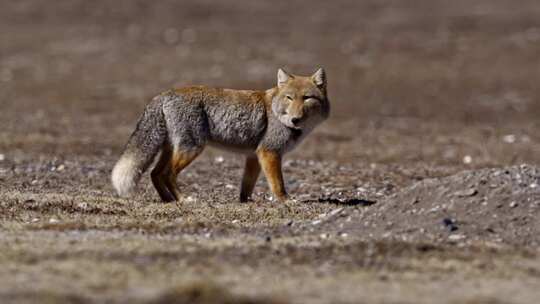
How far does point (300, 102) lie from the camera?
46.8ft

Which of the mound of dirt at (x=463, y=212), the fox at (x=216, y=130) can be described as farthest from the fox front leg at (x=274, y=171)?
the mound of dirt at (x=463, y=212)

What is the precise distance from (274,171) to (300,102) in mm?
838

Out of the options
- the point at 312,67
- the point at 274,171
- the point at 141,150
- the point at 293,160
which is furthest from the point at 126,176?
the point at 312,67

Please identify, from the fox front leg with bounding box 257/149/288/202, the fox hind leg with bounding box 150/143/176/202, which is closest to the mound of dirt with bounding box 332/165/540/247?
the fox front leg with bounding box 257/149/288/202

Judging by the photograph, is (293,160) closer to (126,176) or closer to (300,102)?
(300,102)

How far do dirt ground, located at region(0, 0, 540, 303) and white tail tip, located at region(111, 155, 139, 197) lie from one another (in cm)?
28

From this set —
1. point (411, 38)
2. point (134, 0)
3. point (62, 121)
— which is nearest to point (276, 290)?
point (62, 121)

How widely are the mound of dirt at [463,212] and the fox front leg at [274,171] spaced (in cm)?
219

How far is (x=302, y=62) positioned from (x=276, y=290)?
26.0 m

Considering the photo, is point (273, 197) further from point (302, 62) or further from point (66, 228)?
point (302, 62)

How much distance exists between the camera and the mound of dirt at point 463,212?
1143 cm

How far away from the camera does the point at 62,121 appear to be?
25969mm

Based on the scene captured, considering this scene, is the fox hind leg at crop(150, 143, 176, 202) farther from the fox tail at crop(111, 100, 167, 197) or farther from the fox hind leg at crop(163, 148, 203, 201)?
the fox tail at crop(111, 100, 167, 197)

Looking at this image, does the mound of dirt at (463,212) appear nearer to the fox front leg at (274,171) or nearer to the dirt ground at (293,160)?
the dirt ground at (293,160)
